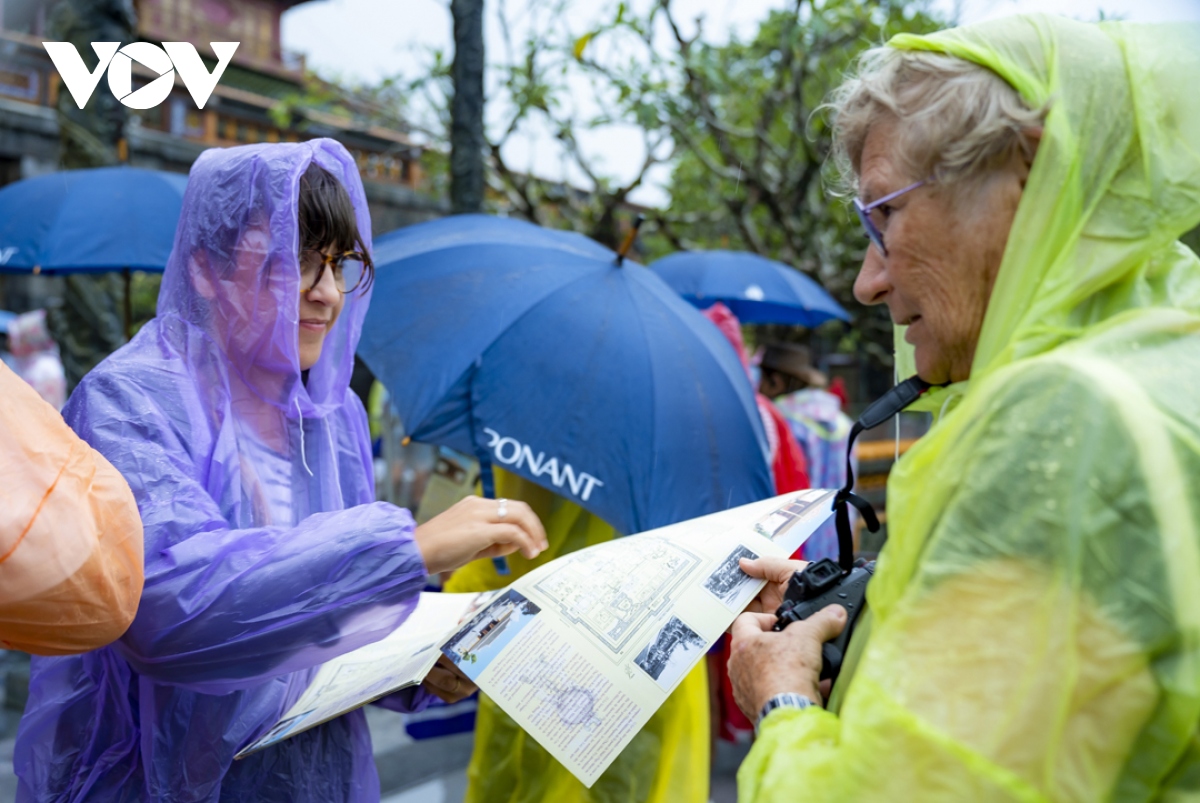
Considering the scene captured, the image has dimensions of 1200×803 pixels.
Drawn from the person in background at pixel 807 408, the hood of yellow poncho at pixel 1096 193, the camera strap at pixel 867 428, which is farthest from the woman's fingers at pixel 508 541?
the person in background at pixel 807 408

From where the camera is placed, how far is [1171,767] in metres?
0.80

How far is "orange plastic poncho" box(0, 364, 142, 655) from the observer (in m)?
0.91

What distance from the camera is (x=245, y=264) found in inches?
61.8

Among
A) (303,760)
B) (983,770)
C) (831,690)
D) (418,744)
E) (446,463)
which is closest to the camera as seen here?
(983,770)

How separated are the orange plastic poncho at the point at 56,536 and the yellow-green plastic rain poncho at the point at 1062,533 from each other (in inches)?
27.4

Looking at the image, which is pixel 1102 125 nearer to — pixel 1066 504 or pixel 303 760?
pixel 1066 504

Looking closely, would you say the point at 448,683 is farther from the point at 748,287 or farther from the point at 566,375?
the point at 748,287

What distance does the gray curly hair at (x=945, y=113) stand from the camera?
3.18 ft

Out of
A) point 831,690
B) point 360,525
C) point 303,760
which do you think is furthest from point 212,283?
point 831,690

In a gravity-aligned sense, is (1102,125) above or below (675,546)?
above

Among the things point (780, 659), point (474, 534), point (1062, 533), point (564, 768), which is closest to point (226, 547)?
point (474, 534)

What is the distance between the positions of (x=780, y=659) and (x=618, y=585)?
1.14ft

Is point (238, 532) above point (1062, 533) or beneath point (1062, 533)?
beneath

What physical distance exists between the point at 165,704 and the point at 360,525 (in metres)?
0.42
